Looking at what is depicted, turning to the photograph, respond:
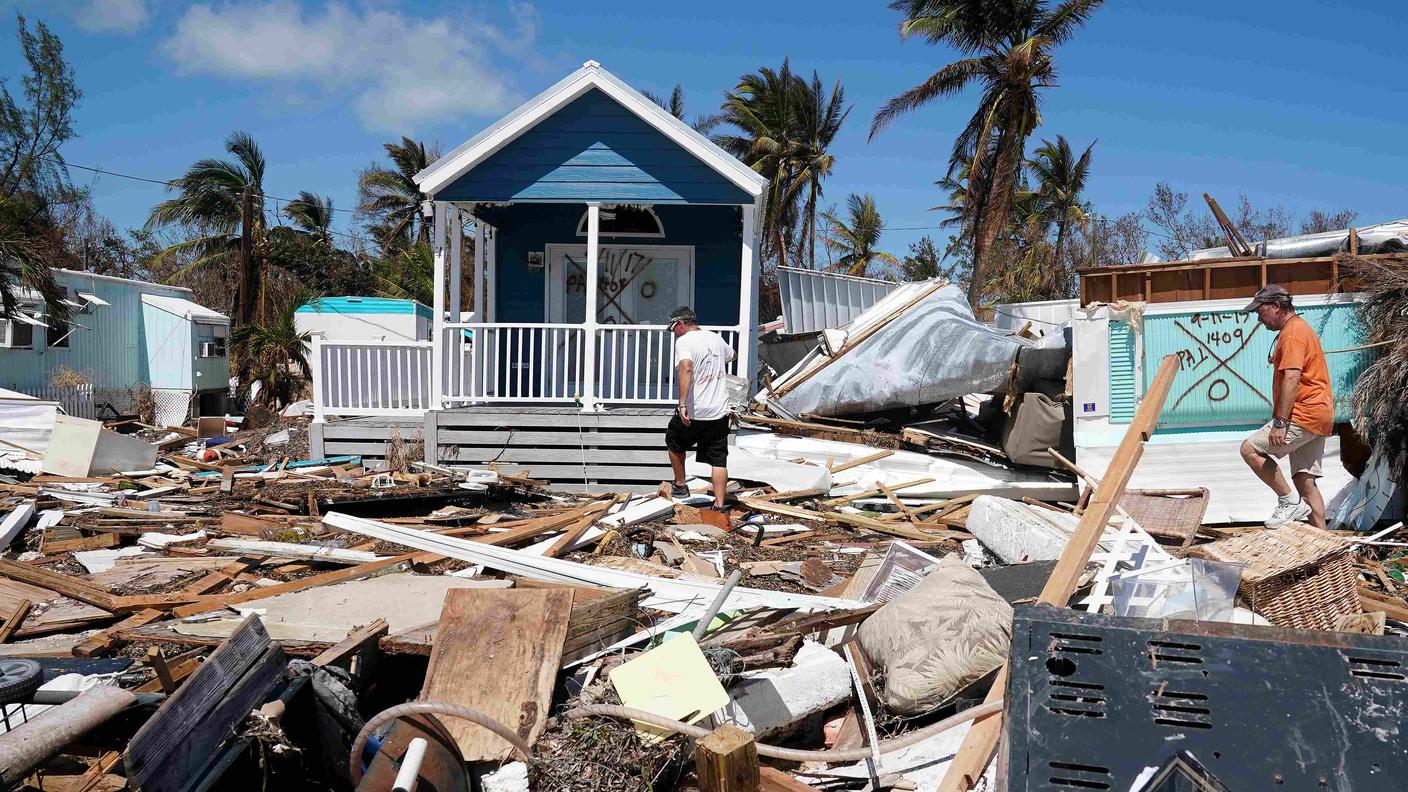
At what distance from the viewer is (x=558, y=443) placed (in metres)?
10.5

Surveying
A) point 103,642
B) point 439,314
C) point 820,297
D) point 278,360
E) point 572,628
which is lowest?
point 103,642

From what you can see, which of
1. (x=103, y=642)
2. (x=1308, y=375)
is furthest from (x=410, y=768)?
(x=1308, y=375)

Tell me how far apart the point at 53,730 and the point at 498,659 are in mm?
1642

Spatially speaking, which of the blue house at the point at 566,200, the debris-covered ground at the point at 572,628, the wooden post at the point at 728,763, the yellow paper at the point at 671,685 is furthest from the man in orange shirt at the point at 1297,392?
the blue house at the point at 566,200

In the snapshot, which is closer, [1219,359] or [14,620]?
[14,620]

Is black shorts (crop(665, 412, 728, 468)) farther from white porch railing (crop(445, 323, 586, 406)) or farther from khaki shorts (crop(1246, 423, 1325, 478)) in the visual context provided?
khaki shorts (crop(1246, 423, 1325, 478))

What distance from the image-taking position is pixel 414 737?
327 cm

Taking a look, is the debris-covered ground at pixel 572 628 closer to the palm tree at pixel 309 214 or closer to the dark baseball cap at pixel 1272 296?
the dark baseball cap at pixel 1272 296

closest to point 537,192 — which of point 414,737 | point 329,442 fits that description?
point 329,442

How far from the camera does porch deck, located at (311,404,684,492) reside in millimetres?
10508

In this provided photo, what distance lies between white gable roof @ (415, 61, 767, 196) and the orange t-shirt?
5.85 m

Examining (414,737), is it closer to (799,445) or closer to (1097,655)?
(1097,655)

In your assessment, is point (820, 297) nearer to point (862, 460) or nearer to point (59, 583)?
point (862, 460)

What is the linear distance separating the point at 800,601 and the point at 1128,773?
3021 millimetres
